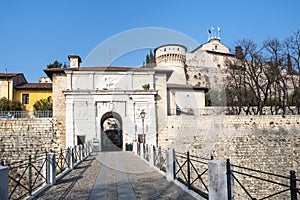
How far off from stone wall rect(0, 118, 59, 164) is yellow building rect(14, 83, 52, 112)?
768 centimetres

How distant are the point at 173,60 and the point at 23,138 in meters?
21.9

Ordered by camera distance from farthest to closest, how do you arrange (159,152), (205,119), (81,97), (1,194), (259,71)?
1. (259,71)
2. (205,119)
3. (81,97)
4. (159,152)
5. (1,194)

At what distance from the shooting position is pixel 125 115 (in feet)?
89.1

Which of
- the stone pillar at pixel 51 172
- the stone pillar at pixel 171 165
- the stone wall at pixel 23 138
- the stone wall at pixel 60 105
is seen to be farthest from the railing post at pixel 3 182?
the stone wall at pixel 60 105

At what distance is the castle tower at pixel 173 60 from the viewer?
31.9 metres

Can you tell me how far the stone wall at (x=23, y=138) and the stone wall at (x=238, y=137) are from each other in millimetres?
10254

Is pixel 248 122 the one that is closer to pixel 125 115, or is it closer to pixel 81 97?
pixel 125 115

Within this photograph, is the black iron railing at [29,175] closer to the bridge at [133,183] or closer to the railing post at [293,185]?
the bridge at [133,183]

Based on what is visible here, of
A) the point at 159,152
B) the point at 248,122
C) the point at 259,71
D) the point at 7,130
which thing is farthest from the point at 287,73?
the point at 7,130

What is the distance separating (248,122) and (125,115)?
37.6 ft

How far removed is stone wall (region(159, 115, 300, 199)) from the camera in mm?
26125

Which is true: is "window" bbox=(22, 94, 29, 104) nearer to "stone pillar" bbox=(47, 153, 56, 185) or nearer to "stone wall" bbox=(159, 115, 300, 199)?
"stone wall" bbox=(159, 115, 300, 199)

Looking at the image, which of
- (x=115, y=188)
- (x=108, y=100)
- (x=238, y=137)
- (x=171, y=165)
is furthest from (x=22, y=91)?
(x=115, y=188)

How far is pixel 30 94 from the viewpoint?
32500mm
